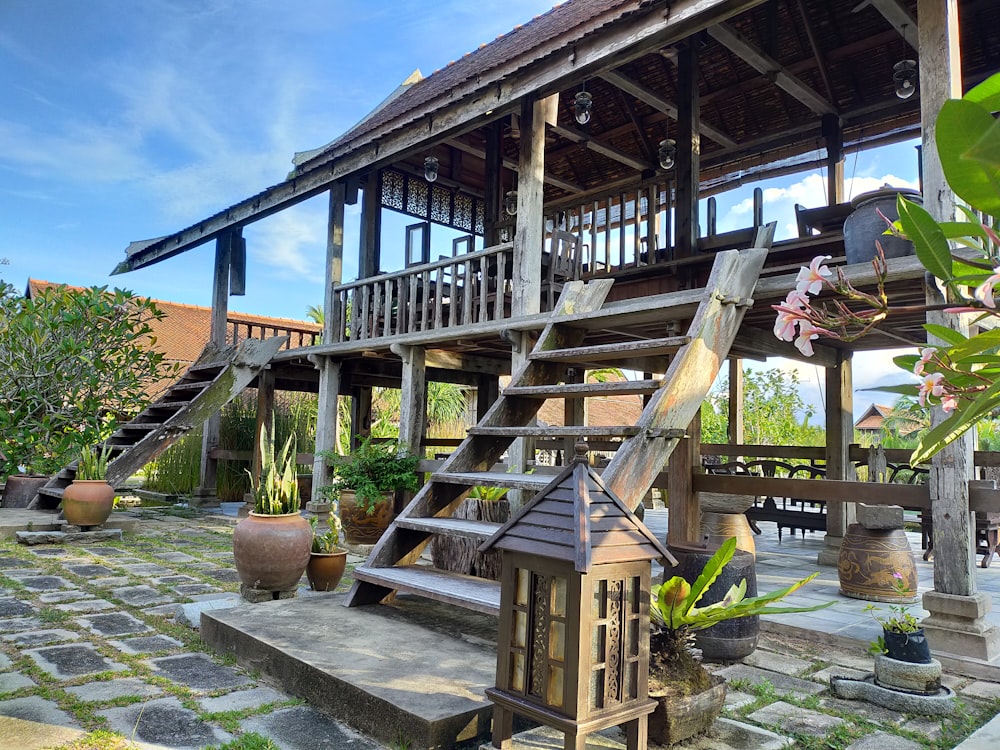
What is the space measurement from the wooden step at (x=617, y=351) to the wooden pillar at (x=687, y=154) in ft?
8.68

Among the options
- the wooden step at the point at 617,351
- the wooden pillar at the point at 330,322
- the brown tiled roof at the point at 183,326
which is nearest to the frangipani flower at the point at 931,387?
the wooden step at the point at 617,351

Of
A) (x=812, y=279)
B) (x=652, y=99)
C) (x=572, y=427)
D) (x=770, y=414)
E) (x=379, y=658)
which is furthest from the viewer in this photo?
(x=770, y=414)

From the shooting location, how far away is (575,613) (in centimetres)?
198

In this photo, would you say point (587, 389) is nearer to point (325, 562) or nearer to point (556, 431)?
point (556, 431)

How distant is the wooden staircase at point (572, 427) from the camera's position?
3.41 metres

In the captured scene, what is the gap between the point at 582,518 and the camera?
2016mm

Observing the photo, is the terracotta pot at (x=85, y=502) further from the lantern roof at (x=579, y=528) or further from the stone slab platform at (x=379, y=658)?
the lantern roof at (x=579, y=528)

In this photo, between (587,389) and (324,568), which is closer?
(587,389)

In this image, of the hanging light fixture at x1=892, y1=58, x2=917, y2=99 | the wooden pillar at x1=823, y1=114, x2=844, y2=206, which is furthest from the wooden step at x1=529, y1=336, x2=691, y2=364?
the wooden pillar at x1=823, y1=114, x2=844, y2=206

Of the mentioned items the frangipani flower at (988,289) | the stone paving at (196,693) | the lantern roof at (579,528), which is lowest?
the stone paving at (196,693)

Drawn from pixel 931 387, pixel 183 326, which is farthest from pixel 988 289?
pixel 183 326

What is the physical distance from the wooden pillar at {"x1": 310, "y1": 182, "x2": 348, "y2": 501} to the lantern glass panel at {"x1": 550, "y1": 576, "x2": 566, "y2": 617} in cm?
660

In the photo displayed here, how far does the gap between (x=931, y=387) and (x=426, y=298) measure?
19.8 feet

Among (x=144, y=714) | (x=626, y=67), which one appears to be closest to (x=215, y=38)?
(x=626, y=67)
